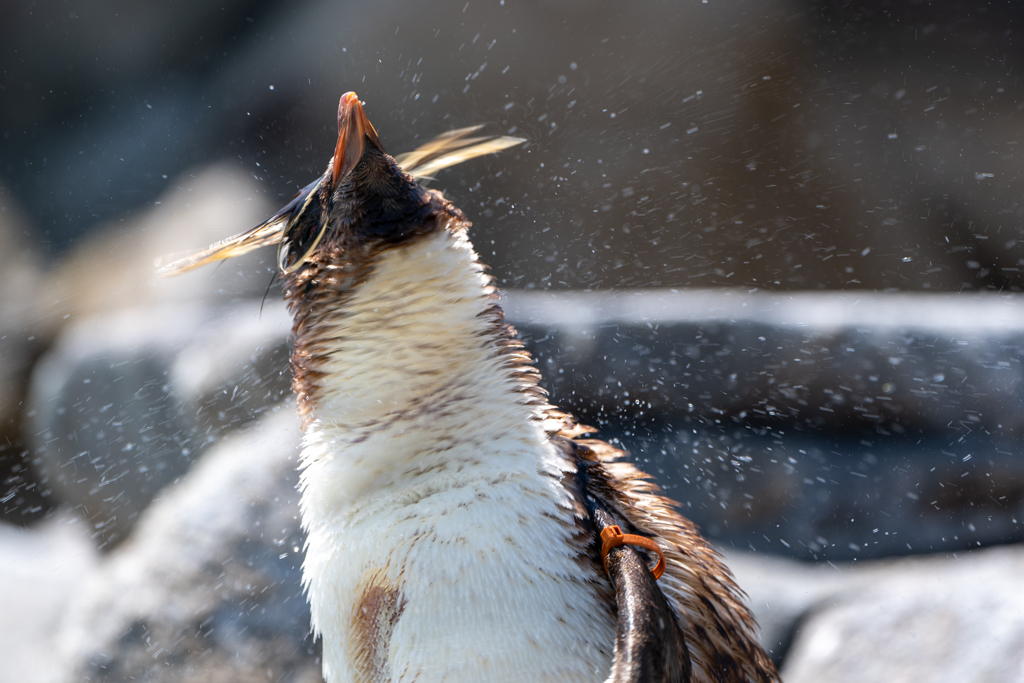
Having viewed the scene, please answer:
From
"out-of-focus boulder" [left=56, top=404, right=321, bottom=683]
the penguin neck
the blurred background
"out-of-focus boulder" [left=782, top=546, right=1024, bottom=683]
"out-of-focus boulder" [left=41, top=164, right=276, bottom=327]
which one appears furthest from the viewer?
"out-of-focus boulder" [left=41, top=164, right=276, bottom=327]

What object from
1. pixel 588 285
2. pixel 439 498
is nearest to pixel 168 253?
pixel 588 285

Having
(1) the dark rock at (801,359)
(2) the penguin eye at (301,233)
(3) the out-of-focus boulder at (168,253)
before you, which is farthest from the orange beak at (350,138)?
(3) the out-of-focus boulder at (168,253)

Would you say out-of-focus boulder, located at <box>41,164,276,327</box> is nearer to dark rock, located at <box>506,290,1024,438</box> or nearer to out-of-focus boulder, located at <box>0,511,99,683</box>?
out-of-focus boulder, located at <box>0,511,99,683</box>

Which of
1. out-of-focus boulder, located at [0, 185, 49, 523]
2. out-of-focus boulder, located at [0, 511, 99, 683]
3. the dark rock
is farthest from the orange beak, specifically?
out-of-focus boulder, located at [0, 185, 49, 523]

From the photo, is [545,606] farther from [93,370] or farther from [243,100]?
[243,100]

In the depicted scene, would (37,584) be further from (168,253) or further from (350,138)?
(350,138)

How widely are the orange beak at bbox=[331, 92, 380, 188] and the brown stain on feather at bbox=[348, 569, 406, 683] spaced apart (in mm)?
514

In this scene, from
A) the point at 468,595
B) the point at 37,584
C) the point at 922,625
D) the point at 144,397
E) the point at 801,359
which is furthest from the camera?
the point at 144,397

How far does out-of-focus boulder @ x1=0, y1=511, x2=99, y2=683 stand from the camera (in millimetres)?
1983

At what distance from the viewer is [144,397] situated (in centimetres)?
244

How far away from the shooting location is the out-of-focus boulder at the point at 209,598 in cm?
169

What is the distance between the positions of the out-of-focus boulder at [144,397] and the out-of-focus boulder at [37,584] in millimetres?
88

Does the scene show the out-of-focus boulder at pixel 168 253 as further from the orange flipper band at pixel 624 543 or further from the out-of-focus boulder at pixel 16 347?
the orange flipper band at pixel 624 543

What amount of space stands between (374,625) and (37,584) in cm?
192
